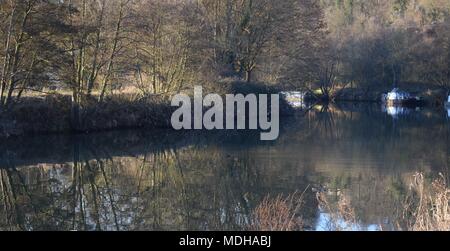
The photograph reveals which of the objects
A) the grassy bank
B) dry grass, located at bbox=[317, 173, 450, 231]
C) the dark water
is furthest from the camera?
the grassy bank

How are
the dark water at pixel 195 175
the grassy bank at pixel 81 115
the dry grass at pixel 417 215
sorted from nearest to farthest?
the dry grass at pixel 417 215, the dark water at pixel 195 175, the grassy bank at pixel 81 115

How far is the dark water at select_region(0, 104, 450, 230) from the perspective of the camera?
38.5 ft

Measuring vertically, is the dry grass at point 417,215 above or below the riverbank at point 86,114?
below

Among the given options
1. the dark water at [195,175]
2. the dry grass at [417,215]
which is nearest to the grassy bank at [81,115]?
the dark water at [195,175]

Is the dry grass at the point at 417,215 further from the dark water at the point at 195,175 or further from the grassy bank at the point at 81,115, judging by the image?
the grassy bank at the point at 81,115

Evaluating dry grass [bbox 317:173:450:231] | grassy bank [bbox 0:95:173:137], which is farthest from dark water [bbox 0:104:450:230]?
grassy bank [bbox 0:95:173:137]

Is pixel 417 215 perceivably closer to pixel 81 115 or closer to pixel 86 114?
pixel 81 115

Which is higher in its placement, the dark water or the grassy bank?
the grassy bank

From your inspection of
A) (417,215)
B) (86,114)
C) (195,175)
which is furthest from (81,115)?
(417,215)

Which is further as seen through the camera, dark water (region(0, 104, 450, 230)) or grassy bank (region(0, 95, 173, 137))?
grassy bank (region(0, 95, 173, 137))

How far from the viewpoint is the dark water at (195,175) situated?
11734mm

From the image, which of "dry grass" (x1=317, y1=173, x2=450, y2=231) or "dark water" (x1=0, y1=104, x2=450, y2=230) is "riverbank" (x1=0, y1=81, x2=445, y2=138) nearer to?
"dark water" (x1=0, y1=104, x2=450, y2=230)

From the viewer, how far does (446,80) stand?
176ft
